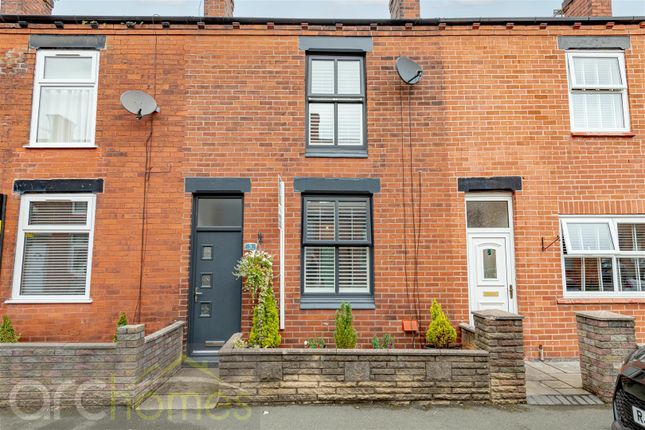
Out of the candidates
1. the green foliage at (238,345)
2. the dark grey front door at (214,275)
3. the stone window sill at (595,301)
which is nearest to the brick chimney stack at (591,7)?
the stone window sill at (595,301)

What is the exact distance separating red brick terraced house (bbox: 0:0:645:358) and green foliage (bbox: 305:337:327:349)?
144 mm

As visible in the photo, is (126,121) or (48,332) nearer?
(48,332)

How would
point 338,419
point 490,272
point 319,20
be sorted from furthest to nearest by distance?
point 319,20 < point 490,272 < point 338,419

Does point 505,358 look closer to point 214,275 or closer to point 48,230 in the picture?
point 214,275

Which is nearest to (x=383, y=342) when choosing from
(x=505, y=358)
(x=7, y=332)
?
(x=505, y=358)

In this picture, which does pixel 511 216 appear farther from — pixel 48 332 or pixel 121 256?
pixel 48 332

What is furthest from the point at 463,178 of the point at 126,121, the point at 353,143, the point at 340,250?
the point at 126,121

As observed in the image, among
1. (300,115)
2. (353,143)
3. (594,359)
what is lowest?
(594,359)

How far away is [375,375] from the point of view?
5.17 meters

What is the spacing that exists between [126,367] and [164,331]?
947mm

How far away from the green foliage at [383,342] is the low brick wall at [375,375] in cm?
124

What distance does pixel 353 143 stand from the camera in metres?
7.42

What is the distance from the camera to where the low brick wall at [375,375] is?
5.10 meters

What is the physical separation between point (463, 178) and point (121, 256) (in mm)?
6167
